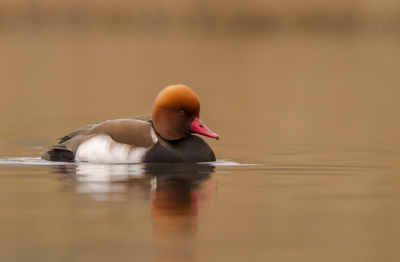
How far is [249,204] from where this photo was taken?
640 centimetres

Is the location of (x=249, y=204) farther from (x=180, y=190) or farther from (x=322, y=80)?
(x=322, y=80)

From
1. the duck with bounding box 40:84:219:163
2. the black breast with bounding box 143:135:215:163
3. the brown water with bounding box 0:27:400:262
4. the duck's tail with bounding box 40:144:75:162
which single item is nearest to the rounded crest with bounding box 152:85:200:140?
the duck with bounding box 40:84:219:163

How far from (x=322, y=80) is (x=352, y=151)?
12790mm

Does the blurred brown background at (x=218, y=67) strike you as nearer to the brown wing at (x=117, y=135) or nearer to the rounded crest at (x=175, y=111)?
the brown wing at (x=117, y=135)

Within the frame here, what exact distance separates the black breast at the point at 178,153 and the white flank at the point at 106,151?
9cm

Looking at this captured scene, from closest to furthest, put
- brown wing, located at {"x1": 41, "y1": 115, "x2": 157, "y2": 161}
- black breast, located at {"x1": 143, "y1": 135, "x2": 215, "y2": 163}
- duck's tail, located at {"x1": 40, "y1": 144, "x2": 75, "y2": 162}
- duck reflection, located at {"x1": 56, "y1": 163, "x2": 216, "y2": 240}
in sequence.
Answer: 1. duck reflection, located at {"x1": 56, "y1": 163, "x2": 216, "y2": 240}
2. black breast, located at {"x1": 143, "y1": 135, "x2": 215, "y2": 163}
3. brown wing, located at {"x1": 41, "y1": 115, "x2": 157, "y2": 161}
4. duck's tail, located at {"x1": 40, "y1": 144, "x2": 75, "y2": 162}

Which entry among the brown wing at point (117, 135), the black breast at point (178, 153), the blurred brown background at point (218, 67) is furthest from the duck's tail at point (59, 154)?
the black breast at point (178, 153)

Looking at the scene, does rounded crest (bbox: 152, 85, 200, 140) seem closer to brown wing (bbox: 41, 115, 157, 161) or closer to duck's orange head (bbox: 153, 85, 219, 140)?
Result: duck's orange head (bbox: 153, 85, 219, 140)

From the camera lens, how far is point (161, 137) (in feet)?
28.3

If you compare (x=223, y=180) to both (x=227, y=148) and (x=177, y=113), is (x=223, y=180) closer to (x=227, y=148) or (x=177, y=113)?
(x=177, y=113)

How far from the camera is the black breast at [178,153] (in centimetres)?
838

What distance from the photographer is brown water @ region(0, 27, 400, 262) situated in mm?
5121

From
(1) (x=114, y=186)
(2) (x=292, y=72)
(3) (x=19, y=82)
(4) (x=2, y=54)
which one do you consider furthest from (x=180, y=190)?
(4) (x=2, y=54)

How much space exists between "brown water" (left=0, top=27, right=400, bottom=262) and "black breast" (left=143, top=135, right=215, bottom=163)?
0.41 ft
